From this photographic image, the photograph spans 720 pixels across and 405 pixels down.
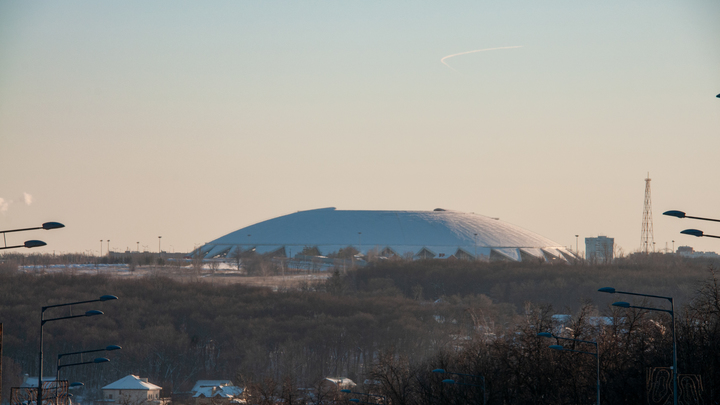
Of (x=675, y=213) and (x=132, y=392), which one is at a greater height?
(x=675, y=213)

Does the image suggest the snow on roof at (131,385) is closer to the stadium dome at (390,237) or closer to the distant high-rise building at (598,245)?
the stadium dome at (390,237)

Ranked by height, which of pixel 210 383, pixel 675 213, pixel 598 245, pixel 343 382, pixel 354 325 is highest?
pixel 598 245

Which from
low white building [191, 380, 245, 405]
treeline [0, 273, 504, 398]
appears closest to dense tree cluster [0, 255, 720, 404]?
treeline [0, 273, 504, 398]

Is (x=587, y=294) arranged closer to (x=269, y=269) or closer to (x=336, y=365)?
(x=336, y=365)

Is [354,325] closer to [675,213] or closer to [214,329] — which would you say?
[214,329]

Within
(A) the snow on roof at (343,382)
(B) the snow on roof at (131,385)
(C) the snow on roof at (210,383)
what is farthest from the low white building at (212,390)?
(A) the snow on roof at (343,382)

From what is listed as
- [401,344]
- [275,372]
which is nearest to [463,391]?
[275,372]

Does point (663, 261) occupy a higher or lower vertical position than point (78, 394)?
higher

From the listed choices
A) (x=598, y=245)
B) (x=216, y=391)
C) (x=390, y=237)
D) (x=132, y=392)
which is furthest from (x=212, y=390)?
(x=598, y=245)
